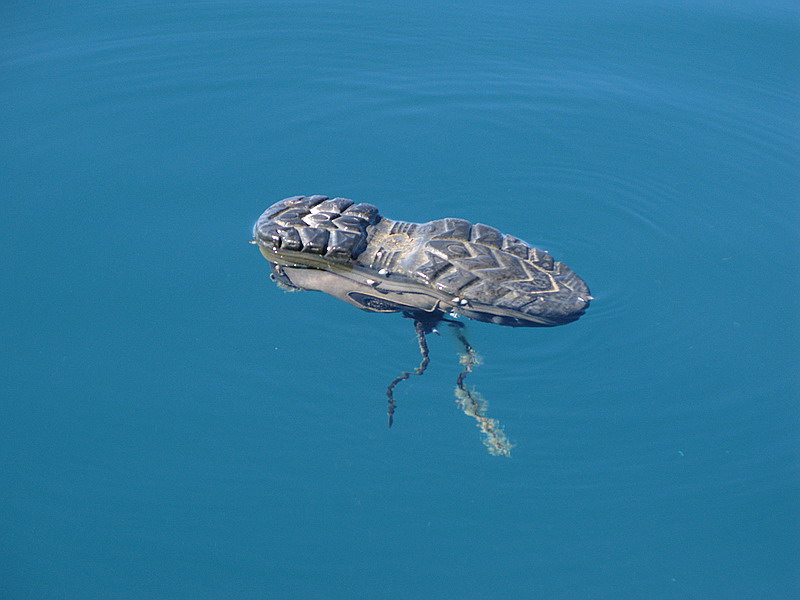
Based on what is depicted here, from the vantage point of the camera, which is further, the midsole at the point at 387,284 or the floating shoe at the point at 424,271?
the midsole at the point at 387,284

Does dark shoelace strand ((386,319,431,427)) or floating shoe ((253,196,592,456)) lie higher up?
floating shoe ((253,196,592,456))

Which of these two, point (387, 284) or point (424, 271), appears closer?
point (424, 271)

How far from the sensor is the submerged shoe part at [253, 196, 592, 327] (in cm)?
645

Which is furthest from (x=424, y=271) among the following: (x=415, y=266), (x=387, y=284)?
(x=387, y=284)

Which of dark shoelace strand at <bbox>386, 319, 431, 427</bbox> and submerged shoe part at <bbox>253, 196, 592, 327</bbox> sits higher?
submerged shoe part at <bbox>253, 196, 592, 327</bbox>

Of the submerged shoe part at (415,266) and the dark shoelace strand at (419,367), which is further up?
the submerged shoe part at (415,266)

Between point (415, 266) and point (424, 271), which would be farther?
point (415, 266)

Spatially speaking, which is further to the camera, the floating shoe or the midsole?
the midsole

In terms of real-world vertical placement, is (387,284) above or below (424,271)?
below

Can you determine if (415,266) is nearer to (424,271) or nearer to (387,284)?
(424,271)

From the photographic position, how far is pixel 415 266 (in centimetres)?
671

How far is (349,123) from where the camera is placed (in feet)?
30.5

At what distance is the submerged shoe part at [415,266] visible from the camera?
21.1 feet

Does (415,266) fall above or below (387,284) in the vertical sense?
above
